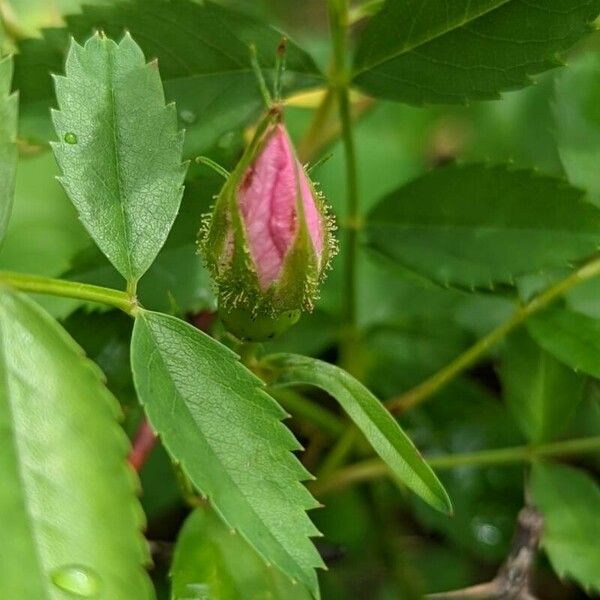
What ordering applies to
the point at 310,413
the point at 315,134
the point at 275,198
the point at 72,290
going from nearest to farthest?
the point at 275,198
the point at 72,290
the point at 310,413
the point at 315,134

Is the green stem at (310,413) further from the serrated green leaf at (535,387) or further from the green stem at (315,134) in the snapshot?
the green stem at (315,134)

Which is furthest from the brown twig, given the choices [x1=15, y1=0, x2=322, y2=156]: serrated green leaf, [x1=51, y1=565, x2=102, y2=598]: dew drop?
[x1=15, y1=0, x2=322, y2=156]: serrated green leaf

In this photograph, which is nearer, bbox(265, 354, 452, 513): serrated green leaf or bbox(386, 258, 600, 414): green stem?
bbox(265, 354, 452, 513): serrated green leaf

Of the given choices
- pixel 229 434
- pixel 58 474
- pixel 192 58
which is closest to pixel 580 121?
pixel 192 58

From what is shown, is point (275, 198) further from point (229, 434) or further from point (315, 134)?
point (315, 134)

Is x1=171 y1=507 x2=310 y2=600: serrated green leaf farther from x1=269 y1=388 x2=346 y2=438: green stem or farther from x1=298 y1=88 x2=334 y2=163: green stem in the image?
x1=298 y1=88 x2=334 y2=163: green stem

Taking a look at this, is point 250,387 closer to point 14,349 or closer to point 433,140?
point 14,349

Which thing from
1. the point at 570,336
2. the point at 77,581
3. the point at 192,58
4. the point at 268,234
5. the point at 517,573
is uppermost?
the point at 192,58
